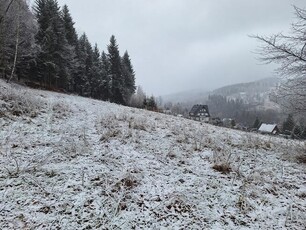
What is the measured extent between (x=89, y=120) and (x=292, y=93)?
877cm

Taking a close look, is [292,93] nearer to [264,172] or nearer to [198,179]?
[264,172]

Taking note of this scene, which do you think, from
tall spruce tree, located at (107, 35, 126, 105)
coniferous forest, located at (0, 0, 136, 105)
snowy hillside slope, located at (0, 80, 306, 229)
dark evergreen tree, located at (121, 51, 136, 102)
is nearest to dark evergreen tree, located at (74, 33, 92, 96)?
coniferous forest, located at (0, 0, 136, 105)

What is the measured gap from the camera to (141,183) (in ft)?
17.8

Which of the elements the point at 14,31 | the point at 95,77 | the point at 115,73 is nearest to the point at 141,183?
the point at 14,31

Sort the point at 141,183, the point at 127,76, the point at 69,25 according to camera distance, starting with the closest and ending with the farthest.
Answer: the point at 141,183, the point at 69,25, the point at 127,76

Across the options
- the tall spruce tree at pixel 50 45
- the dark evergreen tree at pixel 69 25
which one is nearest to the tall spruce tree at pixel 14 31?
the tall spruce tree at pixel 50 45

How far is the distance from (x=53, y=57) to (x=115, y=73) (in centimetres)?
1228

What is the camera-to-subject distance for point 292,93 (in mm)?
8609

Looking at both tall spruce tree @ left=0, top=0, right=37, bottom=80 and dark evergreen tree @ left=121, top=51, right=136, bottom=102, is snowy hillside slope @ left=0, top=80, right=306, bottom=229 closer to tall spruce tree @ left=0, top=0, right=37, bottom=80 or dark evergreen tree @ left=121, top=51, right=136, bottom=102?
tall spruce tree @ left=0, top=0, right=37, bottom=80

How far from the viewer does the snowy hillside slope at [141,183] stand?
4.35 metres

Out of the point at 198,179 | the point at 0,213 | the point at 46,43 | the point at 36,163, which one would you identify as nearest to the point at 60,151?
the point at 36,163

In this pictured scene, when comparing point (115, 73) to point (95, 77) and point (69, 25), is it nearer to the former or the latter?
point (95, 77)

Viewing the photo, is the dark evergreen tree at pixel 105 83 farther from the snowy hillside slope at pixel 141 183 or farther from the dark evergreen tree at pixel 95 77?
the snowy hillside slope at pixel 141 183

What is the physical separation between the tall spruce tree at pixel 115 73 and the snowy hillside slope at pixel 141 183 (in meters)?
30.2
